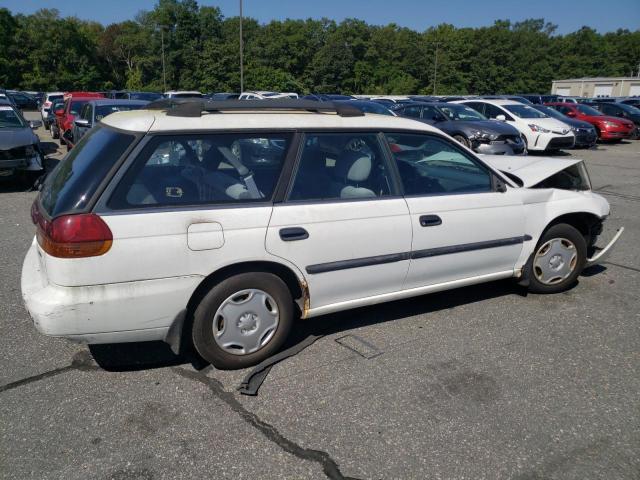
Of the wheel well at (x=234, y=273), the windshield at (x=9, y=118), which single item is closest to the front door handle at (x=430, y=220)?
the wheel well at (x=234, y=273)

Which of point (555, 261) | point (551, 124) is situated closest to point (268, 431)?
point (555, 261)

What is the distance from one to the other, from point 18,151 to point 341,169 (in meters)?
8.05

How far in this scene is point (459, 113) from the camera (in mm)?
15148

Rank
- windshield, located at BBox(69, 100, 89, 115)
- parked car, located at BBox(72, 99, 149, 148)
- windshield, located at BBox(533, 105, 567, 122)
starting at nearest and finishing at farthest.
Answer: parked car, located at BBox(72, 99, 149, 148) → windshield, located at BBox(69, 100, 89, 115) → windshield, located at BBox(533, 105, 567, 122)

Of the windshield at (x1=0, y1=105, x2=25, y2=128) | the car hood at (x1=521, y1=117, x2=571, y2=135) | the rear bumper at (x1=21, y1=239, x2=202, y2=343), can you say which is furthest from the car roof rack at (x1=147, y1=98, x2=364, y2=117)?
the car hood at (x1=521, y1=117, x2=571, y2=135)

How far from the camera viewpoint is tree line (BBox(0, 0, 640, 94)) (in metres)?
62.0

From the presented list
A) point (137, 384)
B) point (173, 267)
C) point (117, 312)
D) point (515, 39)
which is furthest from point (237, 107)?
point (515, 39)

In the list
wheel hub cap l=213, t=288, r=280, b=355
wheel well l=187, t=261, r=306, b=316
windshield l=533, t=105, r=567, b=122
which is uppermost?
windshield l=533, t=105, r=567, b=122

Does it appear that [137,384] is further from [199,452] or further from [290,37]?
[290,37]

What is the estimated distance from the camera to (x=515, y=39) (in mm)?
82938

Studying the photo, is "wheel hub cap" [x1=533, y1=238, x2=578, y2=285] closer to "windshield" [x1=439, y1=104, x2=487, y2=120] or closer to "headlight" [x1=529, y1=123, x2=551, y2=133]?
"windshield" [x1=439, y1=104, x2=487, y2=120]

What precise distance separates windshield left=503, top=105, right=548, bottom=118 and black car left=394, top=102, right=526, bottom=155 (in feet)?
7.34

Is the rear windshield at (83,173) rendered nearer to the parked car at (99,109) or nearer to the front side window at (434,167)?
the front side window at (434,167)

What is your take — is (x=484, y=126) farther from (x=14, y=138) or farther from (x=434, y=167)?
(x=14, y=138)
